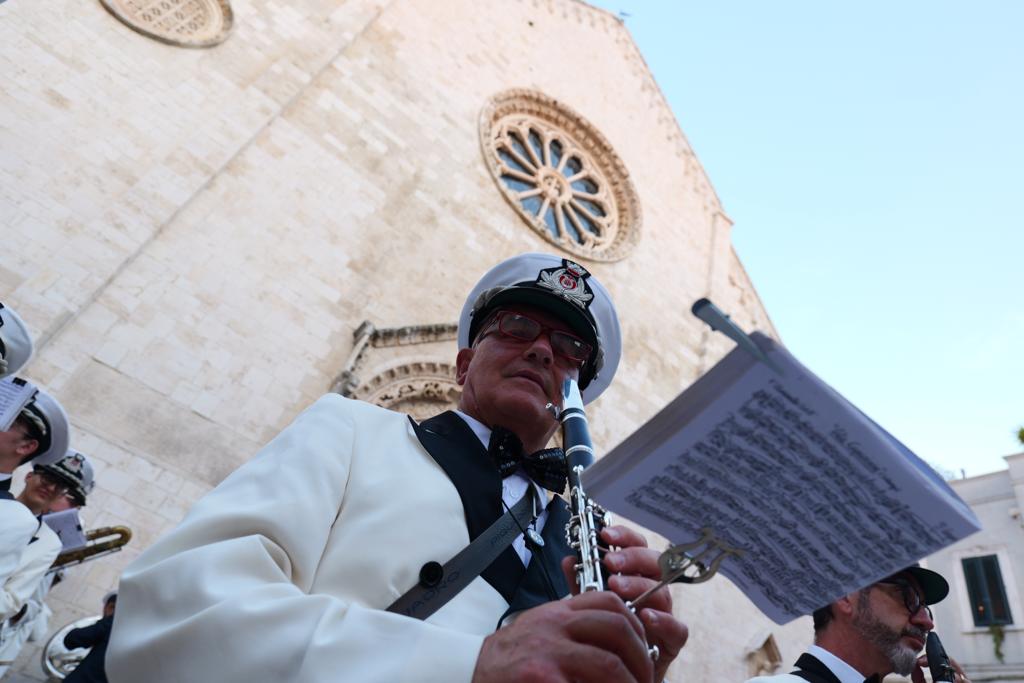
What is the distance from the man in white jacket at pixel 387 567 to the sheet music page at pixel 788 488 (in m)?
0.17

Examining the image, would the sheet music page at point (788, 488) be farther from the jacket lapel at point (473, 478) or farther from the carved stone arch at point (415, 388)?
the carved stone arch at point (415, 388)

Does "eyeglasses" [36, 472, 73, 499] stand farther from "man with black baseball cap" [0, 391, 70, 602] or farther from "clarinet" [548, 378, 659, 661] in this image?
"clarinet" [548, 378, 659, 661]

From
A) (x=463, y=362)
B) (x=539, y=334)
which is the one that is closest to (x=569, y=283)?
(x=539, y=334)

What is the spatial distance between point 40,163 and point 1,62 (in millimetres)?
1231

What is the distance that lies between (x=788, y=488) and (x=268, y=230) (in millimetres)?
7491

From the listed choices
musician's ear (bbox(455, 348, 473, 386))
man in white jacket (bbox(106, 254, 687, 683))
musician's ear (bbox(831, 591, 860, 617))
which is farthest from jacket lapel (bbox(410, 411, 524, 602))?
musician's ear (bbox(831, 591, 860, 617))

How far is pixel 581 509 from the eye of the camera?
147 centimetres

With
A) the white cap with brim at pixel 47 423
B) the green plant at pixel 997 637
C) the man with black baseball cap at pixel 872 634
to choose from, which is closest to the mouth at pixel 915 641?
the man with black baseball cap at pixel 872 634

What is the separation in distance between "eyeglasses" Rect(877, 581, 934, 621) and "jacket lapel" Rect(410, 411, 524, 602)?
3076 mm

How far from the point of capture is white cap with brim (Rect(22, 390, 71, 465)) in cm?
396

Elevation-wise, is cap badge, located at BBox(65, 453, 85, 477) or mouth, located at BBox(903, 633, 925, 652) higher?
mouth, located at BBox(903, 633, 925, 652)

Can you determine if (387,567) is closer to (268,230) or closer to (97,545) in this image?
(97,545)

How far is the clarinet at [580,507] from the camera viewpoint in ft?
4.41

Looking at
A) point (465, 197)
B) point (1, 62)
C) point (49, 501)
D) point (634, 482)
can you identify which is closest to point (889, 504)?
point (634, 482)
